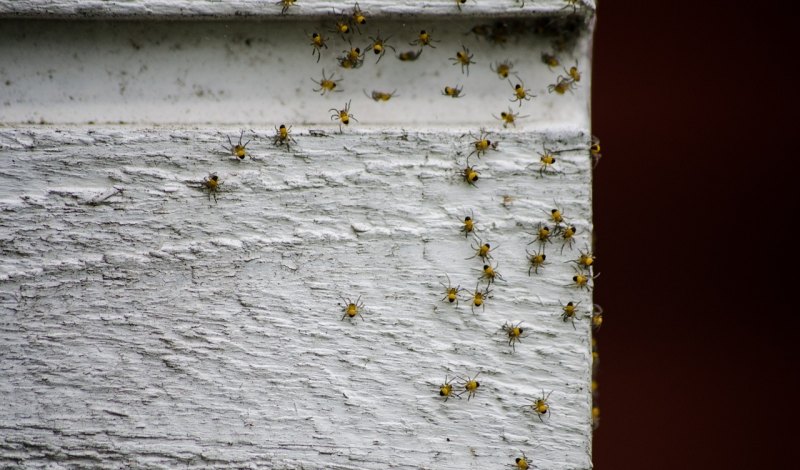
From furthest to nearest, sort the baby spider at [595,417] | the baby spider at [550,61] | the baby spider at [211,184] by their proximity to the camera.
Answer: the baby spider at [595,417], the baby spider at [550,61], the baby spider at [211,184]

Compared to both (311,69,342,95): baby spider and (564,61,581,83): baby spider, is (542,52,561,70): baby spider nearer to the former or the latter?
(564,61,581,83): baby spider

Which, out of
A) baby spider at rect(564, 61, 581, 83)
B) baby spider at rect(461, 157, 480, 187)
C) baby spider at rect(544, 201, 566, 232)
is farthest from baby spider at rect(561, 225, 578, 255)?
baby spider at rect(564, 61, 581, 83)

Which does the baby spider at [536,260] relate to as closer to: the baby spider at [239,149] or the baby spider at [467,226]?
the baby spider at [467,226]

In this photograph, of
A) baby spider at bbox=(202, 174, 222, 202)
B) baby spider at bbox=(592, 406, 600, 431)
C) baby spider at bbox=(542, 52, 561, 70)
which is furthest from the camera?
baby spider at bbox=(592, 406, 600, 431)

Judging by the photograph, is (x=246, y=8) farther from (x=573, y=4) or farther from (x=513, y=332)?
(x=513, y=332)

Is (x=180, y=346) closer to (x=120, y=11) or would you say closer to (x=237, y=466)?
(x=237, y=466)

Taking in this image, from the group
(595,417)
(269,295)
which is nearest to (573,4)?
(269,295)

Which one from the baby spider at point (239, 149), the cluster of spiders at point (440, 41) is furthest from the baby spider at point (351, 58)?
the baby spider at point (239, 149)
